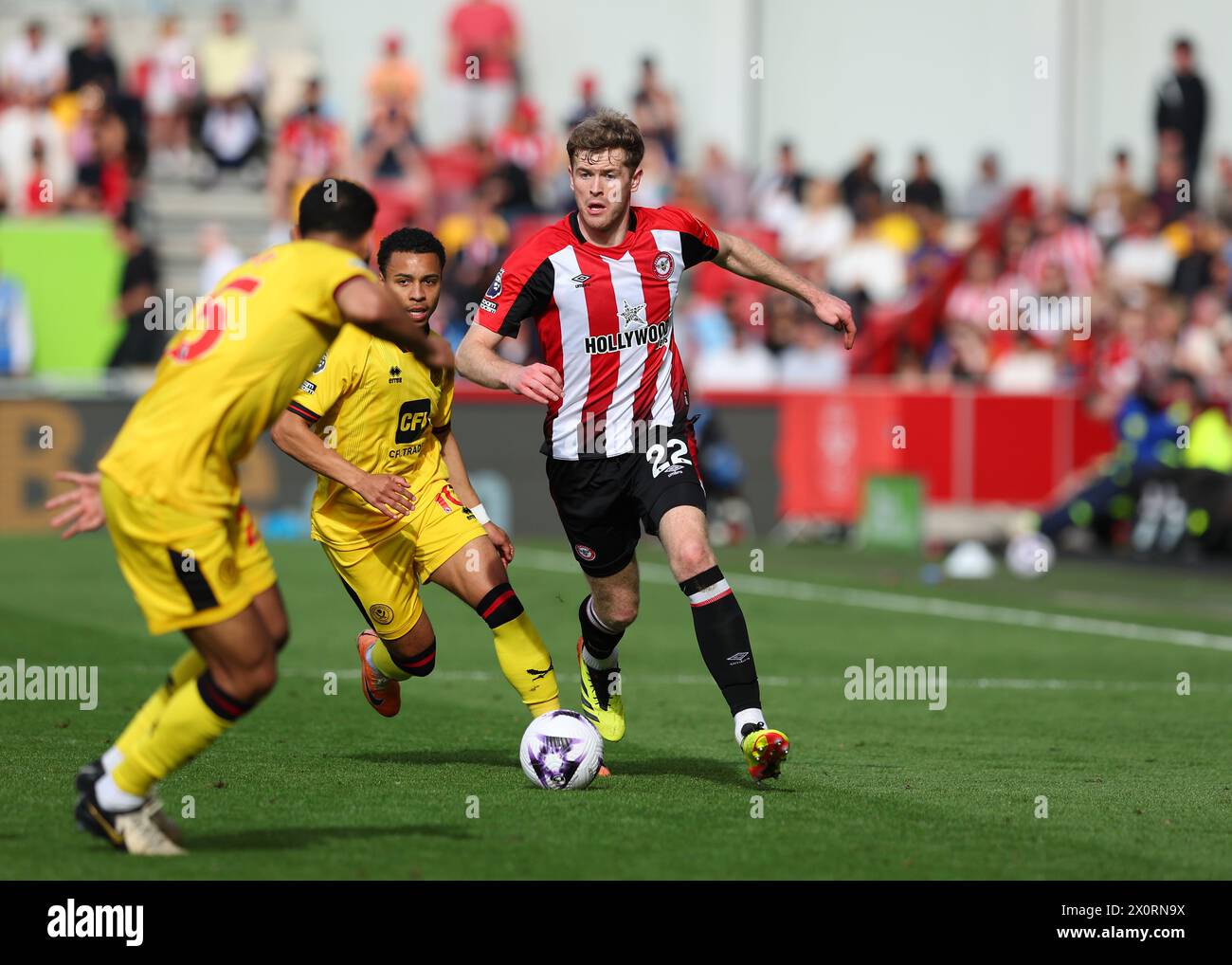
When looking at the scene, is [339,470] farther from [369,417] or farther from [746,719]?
[746,719]

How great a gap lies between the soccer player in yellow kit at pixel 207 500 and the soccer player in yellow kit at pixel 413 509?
1818 millimetres

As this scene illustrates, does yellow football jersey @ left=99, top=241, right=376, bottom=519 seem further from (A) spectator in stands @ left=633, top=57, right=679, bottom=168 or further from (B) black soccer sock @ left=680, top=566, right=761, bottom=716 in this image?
(A) spectator in stands @ left=633, top=57, right=679, bottom=168

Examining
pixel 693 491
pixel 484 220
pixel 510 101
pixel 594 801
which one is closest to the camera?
pixel 594 801

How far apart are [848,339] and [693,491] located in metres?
0.91

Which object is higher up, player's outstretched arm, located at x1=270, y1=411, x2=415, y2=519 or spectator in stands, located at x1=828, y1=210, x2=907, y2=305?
spectator in stands, located at x1=828, y1=210, x2=907, y2=305

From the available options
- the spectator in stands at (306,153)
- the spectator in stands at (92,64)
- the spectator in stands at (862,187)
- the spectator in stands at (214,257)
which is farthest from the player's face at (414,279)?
the spectator in stands at (862,187)

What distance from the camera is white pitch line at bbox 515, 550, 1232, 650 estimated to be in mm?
14836

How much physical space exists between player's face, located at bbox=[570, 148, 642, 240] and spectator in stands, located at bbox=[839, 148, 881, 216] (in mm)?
20134

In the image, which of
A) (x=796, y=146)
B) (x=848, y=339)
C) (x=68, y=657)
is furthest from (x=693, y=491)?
(x=796, y=146)

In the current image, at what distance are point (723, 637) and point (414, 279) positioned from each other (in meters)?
1.94

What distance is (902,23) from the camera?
34.3 meters

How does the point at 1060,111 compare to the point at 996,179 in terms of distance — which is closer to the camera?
the point at 996,179

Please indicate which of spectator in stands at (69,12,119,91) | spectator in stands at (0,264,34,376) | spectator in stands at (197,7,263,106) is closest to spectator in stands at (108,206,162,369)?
spectator in stands at (0,264,34,376)

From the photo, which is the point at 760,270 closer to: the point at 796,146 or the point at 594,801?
the point at 594,801
